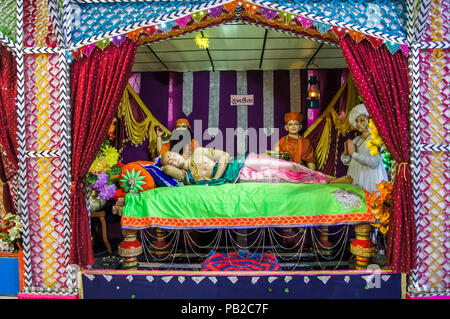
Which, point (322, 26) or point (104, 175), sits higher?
point (322, 26)

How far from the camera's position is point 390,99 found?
322 cm

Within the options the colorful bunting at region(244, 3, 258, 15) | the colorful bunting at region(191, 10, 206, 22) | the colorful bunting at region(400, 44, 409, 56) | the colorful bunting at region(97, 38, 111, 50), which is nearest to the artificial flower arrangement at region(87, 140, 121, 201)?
the colorful bunting at region(97, 38, 111, 50)

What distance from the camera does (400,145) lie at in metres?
3.21

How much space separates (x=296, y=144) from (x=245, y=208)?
2.19 metres

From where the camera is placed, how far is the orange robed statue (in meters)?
5.32

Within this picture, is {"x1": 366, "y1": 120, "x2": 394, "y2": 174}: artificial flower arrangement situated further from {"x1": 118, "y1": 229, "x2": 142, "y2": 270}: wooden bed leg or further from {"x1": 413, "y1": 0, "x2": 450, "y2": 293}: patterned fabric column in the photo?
{"x1": 118, "y1": 229, "x2": 142, "y2": 270}: wooden bed leg

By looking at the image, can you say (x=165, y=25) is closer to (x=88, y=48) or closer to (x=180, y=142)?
(x=88, y=48)

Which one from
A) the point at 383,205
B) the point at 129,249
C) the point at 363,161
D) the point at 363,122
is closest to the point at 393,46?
the point at 363,122

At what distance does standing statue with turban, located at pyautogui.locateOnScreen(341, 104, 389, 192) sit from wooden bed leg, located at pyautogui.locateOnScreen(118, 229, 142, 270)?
292cm

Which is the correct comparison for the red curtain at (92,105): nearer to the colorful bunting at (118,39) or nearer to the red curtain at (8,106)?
the colorful bunting at (118,39)

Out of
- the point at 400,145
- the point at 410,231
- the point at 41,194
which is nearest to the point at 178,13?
the point at 41,194

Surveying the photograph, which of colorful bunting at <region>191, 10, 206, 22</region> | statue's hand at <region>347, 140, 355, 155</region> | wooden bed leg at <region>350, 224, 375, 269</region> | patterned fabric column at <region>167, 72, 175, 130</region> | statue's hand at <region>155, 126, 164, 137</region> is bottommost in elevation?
wooden bed leg at <region>350, 224, 375, 269</region>

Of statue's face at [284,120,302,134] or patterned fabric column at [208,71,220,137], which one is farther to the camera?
patterned fabric column at [208,71,220,137]

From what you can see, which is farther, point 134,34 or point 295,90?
point 295,90
